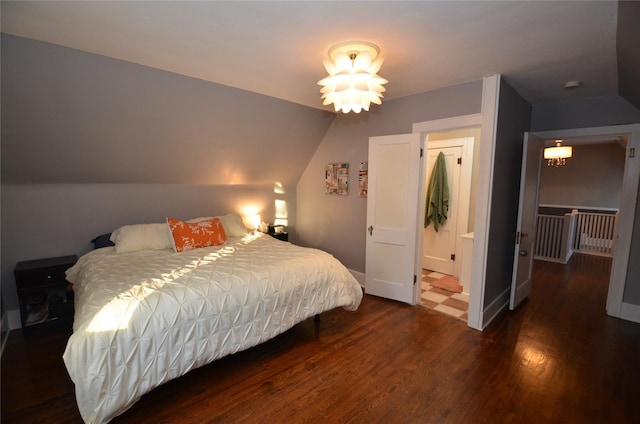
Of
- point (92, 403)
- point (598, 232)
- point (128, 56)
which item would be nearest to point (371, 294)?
point (92, 403)

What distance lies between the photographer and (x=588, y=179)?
623 cm

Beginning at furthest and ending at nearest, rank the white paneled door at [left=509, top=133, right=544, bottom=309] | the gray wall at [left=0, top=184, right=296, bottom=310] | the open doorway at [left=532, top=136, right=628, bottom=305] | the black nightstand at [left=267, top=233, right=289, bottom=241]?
the open doorway at [left=532, top=136, right=628, bottom=305], the black nightstand at [left=267, top=233, right=289, bottom=241], the white paneled door at [left=509, top=133, right=544, bottom=309], the gray wall at [left=0, top=184, right=296, bottom=310]

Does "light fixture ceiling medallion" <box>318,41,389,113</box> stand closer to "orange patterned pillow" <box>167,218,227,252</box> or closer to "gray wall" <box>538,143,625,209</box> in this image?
"orange patterned pillow" <box>167,218,227,252</box>

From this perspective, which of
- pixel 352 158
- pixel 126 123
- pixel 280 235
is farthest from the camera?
pixel 280 235

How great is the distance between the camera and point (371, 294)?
374 centimetres

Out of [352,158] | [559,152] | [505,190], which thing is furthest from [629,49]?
[559,152]

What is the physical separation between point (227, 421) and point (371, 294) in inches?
90.9

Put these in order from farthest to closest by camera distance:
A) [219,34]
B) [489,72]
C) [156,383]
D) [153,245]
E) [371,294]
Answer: [371,294]
[153,245]
[489,72]
[219,34]
[156,383]

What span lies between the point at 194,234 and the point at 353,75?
7.40 feet

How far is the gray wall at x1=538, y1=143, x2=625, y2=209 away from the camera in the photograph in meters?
5.99

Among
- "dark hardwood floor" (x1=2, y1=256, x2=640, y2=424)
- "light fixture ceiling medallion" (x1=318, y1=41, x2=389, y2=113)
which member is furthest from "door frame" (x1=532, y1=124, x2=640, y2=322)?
"light fixture ceiling medallion" (x1=318, y1=41, x2=389, y2=113)

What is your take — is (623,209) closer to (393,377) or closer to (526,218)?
(526,218)

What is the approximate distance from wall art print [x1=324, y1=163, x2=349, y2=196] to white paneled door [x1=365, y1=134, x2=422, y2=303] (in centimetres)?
53

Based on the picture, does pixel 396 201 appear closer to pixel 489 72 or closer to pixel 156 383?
pixel 489 72
